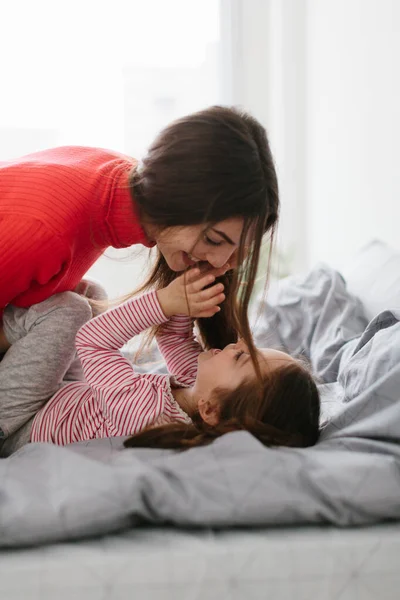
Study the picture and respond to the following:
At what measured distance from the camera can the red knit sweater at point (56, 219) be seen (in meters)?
1.26

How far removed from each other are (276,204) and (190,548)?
638mm

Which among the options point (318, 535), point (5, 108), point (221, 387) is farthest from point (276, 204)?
point (5, 108)

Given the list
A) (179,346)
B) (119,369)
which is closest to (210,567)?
(119,369)

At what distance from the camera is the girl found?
1.17m

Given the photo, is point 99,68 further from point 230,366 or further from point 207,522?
point 207,522

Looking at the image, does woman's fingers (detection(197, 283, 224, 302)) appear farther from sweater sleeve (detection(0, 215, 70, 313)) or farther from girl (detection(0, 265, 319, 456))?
sweater sleeve (detection(0, 215, 70, 313))

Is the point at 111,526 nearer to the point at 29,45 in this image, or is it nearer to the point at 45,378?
the point at 45,378

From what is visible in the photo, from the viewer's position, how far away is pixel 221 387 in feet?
4.04

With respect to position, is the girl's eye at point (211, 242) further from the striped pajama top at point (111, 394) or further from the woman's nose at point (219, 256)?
the striped pajama top at point (111, 394)

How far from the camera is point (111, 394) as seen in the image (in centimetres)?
121

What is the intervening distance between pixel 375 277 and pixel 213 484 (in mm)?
1024

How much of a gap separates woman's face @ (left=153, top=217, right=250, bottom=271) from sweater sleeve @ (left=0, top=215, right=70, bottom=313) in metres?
0.19

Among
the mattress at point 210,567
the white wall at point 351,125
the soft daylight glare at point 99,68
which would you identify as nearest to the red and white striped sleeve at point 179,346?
the mattress at point 210,567

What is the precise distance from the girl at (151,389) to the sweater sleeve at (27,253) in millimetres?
71
